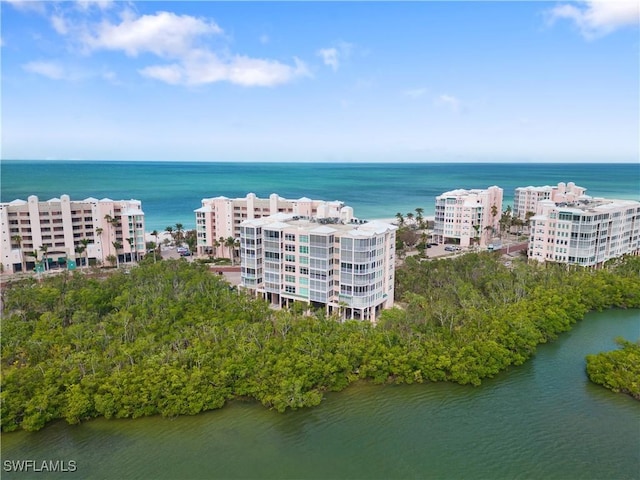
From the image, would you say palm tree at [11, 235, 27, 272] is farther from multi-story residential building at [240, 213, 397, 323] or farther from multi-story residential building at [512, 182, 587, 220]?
multi-story residential building at [512, 182, 587, 220]

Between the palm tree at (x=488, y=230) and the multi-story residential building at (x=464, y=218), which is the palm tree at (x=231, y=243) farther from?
the palm tree at (x=488, y=230)

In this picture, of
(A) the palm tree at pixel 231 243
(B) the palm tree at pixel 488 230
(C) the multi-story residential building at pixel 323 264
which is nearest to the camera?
(C) the multi-story residential building at pixel 323 264

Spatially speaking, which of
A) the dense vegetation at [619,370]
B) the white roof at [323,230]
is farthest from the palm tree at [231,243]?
the dense vegetation at [619,370]

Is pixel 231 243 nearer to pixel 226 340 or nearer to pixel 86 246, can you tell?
pixel 86 246

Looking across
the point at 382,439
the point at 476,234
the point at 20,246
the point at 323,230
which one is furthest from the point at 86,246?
the point at 476,234

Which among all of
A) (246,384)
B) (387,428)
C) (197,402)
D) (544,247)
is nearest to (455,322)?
(387,428)

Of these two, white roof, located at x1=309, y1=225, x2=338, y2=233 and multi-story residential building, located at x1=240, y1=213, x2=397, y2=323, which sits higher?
white roof, located at x1=309, y1=225, x2=338, y2=233

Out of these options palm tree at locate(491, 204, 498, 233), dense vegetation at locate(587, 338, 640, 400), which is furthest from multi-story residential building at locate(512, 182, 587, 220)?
dense vegetation at locate(587, 338, 640, 400)
